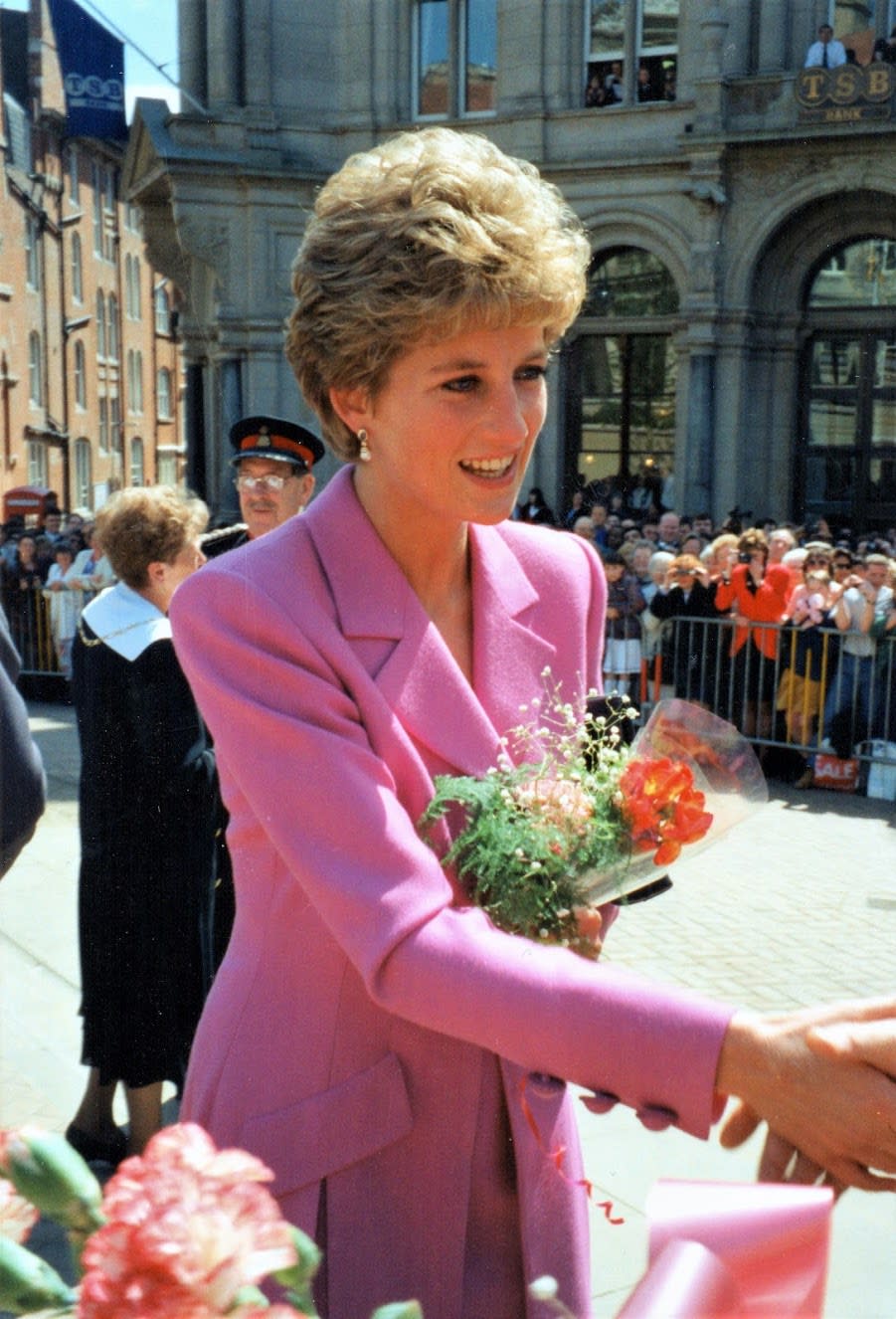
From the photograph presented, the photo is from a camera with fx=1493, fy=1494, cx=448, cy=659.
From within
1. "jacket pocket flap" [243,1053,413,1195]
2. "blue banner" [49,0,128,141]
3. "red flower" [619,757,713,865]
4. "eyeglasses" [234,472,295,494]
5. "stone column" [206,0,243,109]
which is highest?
"stone column" [206,0,243,109]

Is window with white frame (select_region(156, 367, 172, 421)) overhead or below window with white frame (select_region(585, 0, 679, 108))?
below

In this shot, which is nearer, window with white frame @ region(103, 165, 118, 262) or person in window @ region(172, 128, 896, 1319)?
person in window @ region(172, 128, 896, 1319)

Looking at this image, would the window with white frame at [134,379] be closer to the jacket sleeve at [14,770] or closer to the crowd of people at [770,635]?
the crowd of people at [770,635]

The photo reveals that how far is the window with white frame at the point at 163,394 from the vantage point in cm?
4719

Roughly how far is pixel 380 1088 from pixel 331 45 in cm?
2466

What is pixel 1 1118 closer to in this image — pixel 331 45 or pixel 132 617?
pixel 132 617

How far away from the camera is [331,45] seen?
2397cm

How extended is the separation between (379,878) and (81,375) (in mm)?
44227

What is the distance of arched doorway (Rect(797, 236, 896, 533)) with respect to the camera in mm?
21812

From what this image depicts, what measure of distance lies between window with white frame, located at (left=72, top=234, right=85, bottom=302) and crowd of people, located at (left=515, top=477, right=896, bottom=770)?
33144 mm

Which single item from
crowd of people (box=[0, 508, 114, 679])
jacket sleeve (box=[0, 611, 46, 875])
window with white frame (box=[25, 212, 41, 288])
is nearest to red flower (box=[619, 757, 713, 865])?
jacket sleeve (box=[0, 611, 46, 875])

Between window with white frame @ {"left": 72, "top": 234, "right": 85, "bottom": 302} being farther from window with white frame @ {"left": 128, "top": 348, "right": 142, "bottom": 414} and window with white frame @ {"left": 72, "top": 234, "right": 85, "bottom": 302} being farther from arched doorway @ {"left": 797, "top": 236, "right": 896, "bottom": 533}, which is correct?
arched doorway @ {"left": 797, "top": 236, "right": 896, "bottom": 533}

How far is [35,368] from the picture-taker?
40562 millimetres

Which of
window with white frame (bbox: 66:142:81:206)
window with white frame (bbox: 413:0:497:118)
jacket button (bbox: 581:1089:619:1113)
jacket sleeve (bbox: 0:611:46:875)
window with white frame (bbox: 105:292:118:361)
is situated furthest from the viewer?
window with white frame (bbox: 105:292:118:361)
